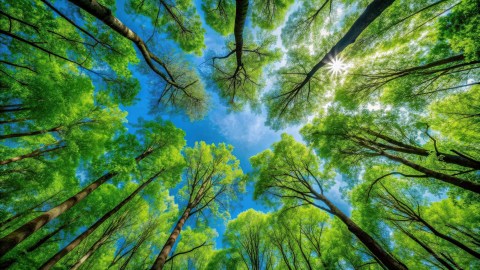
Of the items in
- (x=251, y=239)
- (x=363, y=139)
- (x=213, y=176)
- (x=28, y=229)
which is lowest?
(x=28, y=229)

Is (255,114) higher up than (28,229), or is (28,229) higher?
(255,114)

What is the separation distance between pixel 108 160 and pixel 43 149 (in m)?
5.60

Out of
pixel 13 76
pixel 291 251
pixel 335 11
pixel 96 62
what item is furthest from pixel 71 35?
pixel 291 251

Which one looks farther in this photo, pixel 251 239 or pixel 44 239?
pixel 251 239

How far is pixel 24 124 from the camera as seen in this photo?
22.9 ft

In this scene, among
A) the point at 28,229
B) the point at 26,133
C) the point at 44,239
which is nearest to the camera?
the point at 28,229

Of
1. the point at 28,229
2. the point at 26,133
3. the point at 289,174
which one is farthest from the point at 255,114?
the point at 26,133

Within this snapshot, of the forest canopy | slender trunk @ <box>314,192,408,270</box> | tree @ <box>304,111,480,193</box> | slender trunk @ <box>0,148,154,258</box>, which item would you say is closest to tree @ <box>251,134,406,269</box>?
the forest canopy

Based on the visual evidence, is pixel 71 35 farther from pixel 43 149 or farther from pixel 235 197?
pixel 235 197

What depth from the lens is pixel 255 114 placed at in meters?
9.16

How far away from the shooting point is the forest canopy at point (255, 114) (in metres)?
4.77

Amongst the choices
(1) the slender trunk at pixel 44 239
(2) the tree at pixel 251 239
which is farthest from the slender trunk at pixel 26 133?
(2) the tree at pixel 251 239

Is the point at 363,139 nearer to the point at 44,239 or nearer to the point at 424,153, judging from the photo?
the point at 424,153

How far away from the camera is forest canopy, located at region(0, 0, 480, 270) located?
4.77 meters
